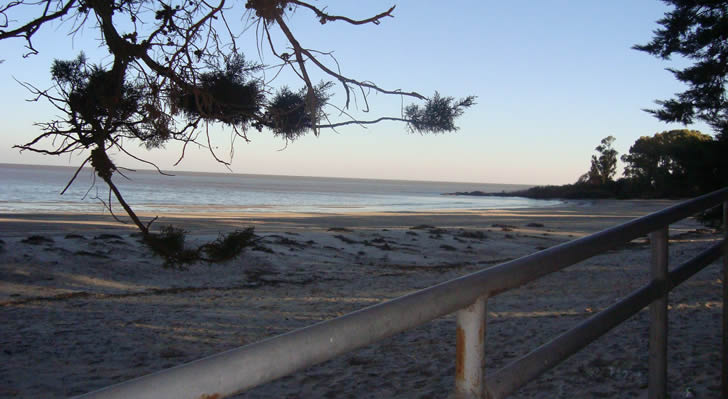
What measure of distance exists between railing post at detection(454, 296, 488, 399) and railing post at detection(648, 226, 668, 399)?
105 centimetres

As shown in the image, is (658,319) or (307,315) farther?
(307,315)

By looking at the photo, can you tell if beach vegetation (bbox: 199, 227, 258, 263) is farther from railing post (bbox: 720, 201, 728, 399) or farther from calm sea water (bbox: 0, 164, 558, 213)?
railing post (bbox: 720, 201, 728, 399)

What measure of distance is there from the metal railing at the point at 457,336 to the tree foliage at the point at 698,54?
25.0 feet

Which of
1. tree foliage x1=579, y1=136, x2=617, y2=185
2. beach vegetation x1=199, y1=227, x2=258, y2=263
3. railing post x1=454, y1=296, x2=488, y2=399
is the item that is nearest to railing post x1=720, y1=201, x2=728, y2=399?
railing post x1=454, y1=296, x2=488, y2=399

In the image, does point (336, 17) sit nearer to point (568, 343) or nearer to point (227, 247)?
point (227, 247)

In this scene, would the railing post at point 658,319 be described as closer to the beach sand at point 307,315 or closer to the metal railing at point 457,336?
the metal railing at point 457,336

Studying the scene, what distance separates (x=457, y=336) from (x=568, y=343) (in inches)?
18.0

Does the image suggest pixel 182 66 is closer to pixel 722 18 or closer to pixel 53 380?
pixel 53 380

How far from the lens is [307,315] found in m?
6.18

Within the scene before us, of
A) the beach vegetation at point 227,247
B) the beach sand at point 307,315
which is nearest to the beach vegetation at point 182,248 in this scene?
the beach vegetation at point 227,247

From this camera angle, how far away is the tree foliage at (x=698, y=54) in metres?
8.00

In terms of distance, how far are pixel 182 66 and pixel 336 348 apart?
3701mm

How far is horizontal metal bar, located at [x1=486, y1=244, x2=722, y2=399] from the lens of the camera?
43.1 inches

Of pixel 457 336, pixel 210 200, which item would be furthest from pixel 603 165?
pixel 457 336
